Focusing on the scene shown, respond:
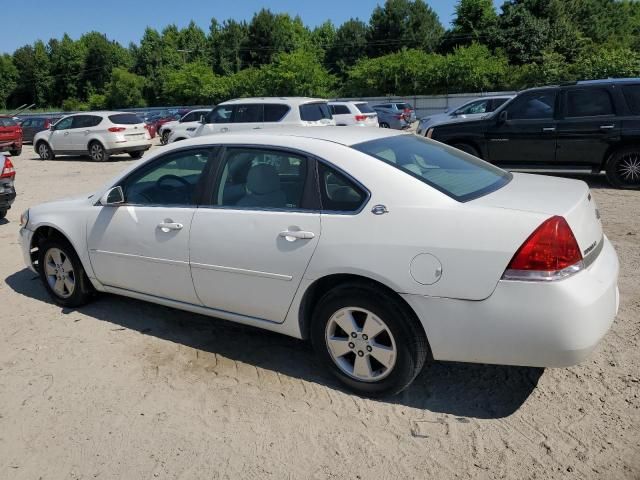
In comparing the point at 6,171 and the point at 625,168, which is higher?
the point at 6,171

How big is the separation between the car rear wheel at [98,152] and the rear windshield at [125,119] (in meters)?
0.94

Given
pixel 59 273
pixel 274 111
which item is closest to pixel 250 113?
pixel 274 111

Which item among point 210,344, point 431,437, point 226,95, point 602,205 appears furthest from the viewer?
point 226,95

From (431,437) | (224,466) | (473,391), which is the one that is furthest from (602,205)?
(224,466)

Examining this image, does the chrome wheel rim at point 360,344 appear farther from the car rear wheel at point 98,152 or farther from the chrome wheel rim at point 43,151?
the chrome wheel rim at point 43,151

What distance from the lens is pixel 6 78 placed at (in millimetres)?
92562

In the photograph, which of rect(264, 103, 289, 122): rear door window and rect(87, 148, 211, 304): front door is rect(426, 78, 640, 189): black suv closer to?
rect(264, 103, 289, 122): rear door window

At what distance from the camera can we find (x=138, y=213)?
4.14 metres

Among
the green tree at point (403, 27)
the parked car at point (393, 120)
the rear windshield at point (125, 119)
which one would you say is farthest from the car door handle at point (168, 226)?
the green tree at point (403, 27)

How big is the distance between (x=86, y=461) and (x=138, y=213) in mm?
1861

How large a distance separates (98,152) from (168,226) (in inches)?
634

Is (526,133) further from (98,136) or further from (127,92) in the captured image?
(127,92)

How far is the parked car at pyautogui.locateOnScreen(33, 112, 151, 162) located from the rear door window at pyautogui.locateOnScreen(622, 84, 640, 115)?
14751 millimetres

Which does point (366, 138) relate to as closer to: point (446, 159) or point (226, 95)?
point (446, 159)
